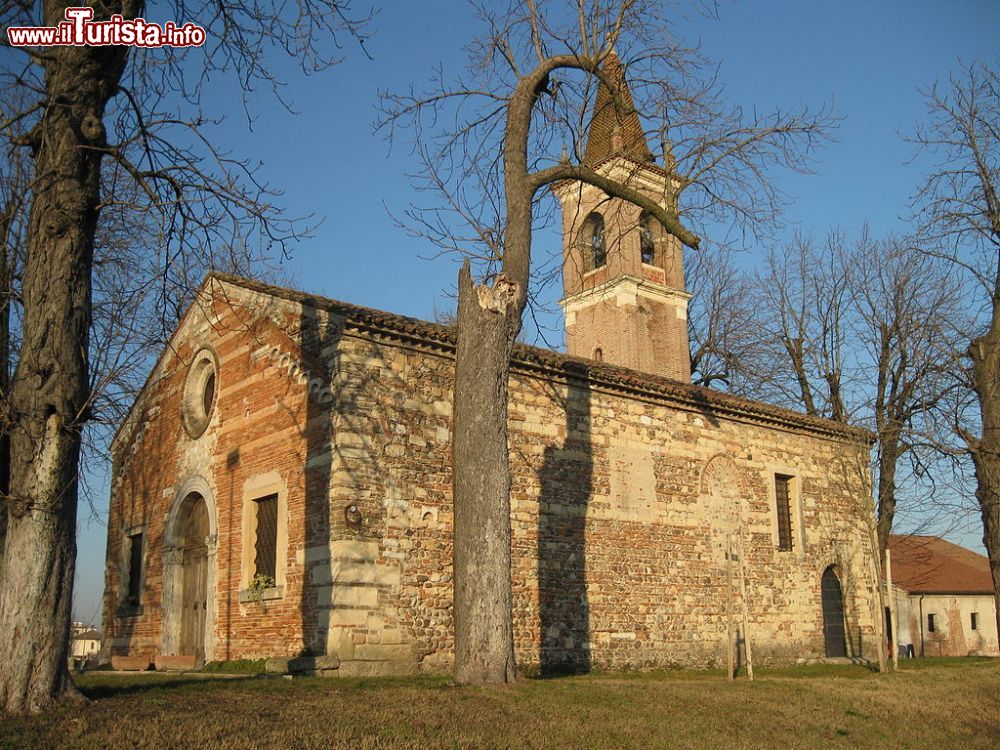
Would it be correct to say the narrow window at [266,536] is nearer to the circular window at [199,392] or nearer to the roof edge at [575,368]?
the circular window at [199,392]

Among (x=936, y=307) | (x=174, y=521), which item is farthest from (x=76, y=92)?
(x=936, y=307)

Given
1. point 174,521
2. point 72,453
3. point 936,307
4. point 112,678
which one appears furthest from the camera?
point 936,307

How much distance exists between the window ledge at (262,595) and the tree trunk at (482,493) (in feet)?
12.4

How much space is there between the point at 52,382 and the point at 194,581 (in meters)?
9.00

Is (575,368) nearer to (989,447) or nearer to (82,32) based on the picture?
(989,447)

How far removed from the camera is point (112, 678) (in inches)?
433

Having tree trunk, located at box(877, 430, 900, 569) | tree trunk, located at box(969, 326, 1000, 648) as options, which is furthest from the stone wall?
tree trunk, located at box(877, 430, 900, 569)

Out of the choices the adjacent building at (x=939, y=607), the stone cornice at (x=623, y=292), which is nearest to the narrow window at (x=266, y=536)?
the stone cornice at (x=623, y=292)

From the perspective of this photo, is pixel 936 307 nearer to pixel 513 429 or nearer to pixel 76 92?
pixel 513 429

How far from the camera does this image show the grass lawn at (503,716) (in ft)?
21.2

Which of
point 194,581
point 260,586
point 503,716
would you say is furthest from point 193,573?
point 503,716

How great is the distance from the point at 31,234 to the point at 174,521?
8937mm

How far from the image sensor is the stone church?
12602mm

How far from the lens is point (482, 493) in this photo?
10242 mm
